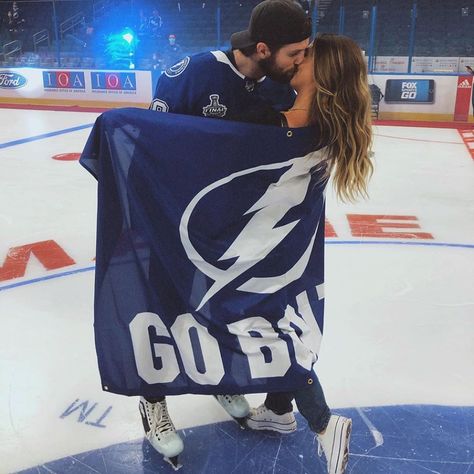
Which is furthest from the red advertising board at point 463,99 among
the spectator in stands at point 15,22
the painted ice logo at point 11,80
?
the spectator in stands at point 15,22

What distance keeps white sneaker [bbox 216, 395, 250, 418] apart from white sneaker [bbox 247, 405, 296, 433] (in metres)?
0.03

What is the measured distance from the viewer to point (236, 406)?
1.90m

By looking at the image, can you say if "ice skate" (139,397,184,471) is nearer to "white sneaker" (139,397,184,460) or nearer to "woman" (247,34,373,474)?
"white sneaker" (139,397,184,460)

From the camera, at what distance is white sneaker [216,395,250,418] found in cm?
190

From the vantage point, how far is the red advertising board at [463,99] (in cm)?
970

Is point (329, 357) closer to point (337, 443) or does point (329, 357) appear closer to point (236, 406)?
point (236, 406)

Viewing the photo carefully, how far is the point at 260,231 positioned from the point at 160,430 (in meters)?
0.72

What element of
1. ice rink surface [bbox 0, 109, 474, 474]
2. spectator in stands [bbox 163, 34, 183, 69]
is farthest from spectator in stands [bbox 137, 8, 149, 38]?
ice rink surface [bbox 0, 109, 474, 474]

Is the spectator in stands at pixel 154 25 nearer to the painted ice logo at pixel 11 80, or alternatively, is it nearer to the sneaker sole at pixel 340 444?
the painted ice logo at pixel 11 80

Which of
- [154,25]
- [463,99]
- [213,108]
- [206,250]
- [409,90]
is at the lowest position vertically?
[463,99]

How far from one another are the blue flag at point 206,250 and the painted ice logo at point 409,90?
30.0 feet

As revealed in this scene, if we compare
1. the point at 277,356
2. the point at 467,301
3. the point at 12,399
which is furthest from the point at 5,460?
the point at 467,301

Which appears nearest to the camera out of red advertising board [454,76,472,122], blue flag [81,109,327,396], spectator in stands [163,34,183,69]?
blue flag [81,109,327,396]

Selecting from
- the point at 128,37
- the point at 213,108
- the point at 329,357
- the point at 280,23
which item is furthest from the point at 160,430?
the point at 128,37
